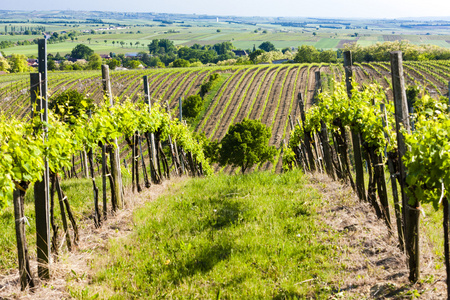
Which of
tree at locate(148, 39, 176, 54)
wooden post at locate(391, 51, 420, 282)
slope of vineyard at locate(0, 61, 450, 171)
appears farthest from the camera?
tree at locate(148, 39, 176, 54)

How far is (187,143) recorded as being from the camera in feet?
57.9

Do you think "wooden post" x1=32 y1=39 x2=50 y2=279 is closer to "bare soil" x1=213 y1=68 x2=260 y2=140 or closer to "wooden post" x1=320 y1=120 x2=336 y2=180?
"wooden post" x1=320 y1=120 x2=336 y2=180

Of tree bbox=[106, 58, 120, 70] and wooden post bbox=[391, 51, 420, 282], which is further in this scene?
tree bbox=[106, 58, 120, 70]

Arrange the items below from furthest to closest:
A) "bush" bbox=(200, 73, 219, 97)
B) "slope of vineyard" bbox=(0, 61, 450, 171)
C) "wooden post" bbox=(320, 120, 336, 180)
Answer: "bush" bbox=(200, 73, 219, 97) < "slope of vineyard" bbox=(0, 61, 450, 171) < "wooden post" bbox=(320, 120, 336, 180)

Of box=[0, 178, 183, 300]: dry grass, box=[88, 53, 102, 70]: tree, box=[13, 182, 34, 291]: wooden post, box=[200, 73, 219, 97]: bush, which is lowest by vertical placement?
box=[0, 178, 183, 300]: dry grass

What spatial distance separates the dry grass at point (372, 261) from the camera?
5.23 metres

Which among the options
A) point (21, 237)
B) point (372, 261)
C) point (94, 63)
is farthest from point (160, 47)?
point (372, 261)

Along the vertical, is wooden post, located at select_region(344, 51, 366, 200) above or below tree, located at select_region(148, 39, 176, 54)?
below

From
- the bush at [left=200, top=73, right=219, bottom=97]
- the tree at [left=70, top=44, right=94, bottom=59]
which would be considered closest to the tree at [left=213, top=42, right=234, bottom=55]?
the tree at [left=70, top=44, right=94, bottom=59]

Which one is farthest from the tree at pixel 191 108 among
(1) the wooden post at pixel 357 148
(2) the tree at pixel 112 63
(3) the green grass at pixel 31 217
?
(2) the tree at pixel 112 63

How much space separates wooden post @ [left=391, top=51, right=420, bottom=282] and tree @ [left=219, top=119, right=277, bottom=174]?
2817 cm

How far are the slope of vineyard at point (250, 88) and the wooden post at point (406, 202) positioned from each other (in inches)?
1260

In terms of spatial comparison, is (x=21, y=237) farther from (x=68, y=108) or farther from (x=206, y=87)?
(x=206, y=87)

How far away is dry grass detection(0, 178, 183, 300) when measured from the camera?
5692 millimetres
